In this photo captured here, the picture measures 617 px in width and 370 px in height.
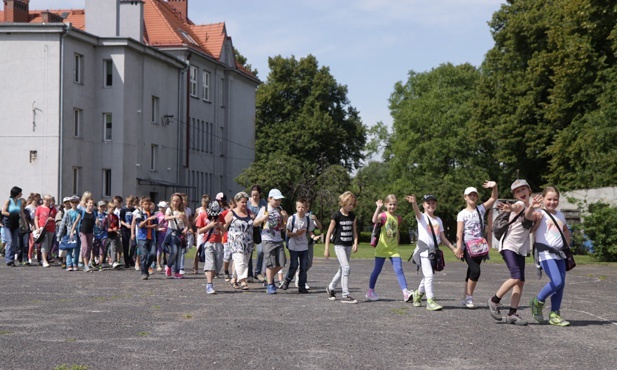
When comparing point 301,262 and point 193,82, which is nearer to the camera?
point 301,262

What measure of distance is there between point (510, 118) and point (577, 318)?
38.8 meters

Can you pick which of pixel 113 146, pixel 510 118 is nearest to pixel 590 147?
pixel 510 118

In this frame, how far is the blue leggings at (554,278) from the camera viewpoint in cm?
1253

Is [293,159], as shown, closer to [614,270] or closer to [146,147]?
[146,147]

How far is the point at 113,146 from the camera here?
5509 centimetres

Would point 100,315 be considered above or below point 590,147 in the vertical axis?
below

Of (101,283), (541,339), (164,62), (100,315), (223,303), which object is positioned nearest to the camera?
(541,339)

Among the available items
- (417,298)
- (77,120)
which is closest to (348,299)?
(417,298)

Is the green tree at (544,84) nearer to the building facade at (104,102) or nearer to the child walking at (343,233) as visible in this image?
the building facade at (104,102)

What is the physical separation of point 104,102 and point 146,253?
1364 inches

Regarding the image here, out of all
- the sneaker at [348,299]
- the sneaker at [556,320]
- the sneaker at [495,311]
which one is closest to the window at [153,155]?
the sneaker at [348,299]

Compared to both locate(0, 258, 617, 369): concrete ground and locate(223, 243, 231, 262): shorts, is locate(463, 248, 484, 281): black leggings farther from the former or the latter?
locate(223, 243, 231, 262): shorts

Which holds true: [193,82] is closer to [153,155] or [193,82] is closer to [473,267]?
[153,155]

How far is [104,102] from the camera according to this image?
181 feet
